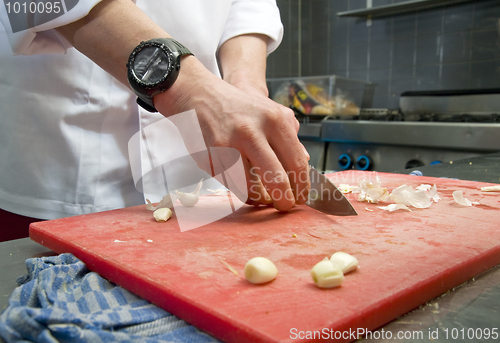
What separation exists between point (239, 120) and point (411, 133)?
5.05 ft

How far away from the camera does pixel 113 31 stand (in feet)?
2.43

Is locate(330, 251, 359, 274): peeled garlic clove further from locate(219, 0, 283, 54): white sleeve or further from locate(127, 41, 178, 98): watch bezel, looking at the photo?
locate(219, 0, 283, 54): white sleeve

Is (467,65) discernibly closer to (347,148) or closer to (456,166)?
(347,148)

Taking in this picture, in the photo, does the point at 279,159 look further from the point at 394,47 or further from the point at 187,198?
the point at 394,47

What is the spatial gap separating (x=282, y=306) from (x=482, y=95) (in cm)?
224

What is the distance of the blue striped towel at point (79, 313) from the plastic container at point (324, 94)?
2083mm

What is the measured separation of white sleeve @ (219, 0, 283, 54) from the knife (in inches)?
19.5

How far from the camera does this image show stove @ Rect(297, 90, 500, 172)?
191 centimetres

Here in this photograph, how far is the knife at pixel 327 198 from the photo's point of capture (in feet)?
2.71

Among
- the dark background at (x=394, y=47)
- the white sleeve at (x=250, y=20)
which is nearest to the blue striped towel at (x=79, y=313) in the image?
the white sleeve at (x=250, y=20)

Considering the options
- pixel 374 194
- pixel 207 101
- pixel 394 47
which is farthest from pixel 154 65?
pixel 394 47

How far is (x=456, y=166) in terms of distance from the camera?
1468 millimetres

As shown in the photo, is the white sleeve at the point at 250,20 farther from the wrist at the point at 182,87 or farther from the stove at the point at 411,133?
the stove at the point at 411,133

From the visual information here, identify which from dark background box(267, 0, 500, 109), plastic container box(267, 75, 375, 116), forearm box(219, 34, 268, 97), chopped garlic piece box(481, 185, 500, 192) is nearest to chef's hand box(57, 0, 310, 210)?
forearm box(219, 34, 268, 97)
